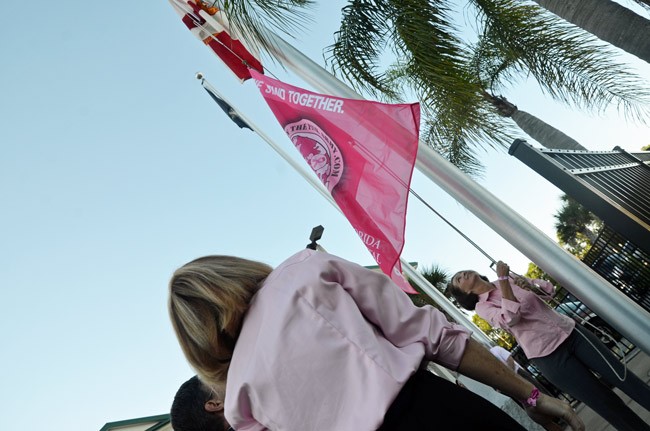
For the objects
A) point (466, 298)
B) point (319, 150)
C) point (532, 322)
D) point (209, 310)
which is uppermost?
point (319, 150)

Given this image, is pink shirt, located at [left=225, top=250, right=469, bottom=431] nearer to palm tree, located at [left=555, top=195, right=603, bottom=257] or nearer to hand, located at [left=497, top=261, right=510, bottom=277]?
hand, located at [left=497, top=261, right=510, bottom=277]

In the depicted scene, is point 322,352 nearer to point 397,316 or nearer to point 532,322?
point 397,316

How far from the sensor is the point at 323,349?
1.80 meters

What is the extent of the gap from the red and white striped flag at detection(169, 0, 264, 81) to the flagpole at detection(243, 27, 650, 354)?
2.04 meters

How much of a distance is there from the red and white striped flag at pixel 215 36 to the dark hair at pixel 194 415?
16.1 feet

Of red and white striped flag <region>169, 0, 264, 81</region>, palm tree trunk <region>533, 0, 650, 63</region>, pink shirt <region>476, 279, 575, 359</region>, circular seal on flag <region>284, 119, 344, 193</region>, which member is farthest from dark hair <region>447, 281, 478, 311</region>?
red and white striped flag <region>169, 0, 264, 81</region>

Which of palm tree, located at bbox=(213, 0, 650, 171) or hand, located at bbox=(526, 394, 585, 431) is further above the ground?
palm tree, located at bbox=(213, 0, 650, 171)

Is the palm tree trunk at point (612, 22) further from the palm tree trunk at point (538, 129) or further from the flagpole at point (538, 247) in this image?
the palm tree trunk at point (538, 129)

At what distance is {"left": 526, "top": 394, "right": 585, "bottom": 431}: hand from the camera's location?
2352 mm

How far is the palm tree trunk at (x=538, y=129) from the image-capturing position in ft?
32.8

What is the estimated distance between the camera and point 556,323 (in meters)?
4.62

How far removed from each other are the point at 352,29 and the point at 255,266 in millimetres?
5651

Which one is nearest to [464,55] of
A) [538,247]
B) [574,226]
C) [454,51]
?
[454,51]

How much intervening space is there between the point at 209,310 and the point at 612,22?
559 cm
